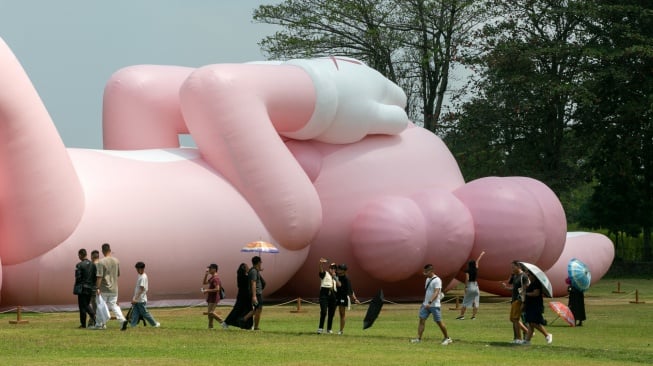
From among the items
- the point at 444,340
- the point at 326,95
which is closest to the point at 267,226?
the point at 326,95

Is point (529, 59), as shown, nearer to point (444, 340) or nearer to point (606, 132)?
point (606, 132)

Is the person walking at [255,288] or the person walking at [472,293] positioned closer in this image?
the person walking at [255,288]

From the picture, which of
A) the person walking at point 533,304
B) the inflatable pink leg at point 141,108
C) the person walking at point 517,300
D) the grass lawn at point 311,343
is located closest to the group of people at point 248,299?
the grass lawn at point 311,343

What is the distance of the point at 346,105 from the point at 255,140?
2.69 metres

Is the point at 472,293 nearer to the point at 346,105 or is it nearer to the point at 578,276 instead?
the point at 578,276

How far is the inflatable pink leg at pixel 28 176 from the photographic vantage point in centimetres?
2162

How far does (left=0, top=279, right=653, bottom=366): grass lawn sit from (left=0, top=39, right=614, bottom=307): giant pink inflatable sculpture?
4.21 ft

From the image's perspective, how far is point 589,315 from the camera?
77.6 ft

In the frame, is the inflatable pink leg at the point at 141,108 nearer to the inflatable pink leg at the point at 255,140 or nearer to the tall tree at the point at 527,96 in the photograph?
the inflatable pink leg at the point at 255,140

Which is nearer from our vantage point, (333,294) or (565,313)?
(333,294)

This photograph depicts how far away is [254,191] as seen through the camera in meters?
25.2

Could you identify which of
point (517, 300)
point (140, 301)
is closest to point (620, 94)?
point (517, 300)

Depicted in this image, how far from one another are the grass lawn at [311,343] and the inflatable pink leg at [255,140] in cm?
250

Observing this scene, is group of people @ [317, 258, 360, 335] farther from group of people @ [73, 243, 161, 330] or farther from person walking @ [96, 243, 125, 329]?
person walking @ [96, 243, 125, 329]
